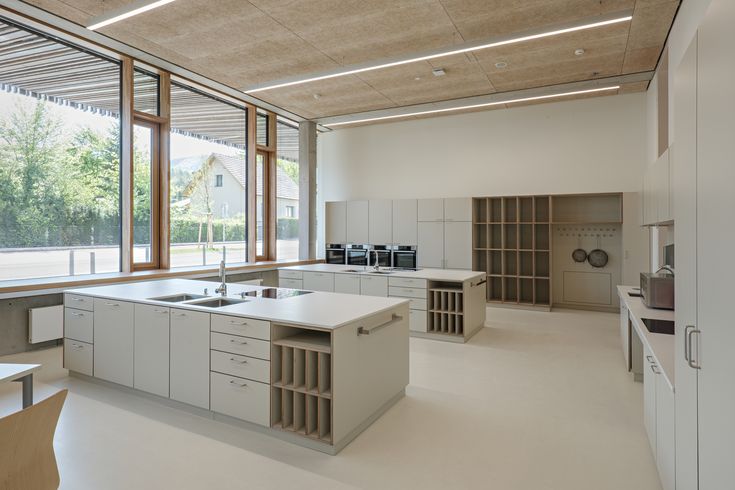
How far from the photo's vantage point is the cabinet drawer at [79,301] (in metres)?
3.80

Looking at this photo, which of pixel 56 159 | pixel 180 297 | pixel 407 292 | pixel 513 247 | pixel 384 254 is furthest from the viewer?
pixel 384 254

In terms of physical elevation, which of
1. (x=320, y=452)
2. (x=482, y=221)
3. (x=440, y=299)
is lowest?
(x=320, y=452)

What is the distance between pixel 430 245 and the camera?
8117 mm

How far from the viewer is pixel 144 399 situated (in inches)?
136

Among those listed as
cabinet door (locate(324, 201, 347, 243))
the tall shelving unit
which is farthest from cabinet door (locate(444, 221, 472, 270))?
cabinet door (locate(324, 201, 347, 243))

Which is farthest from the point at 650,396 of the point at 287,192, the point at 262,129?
the point at 262,129

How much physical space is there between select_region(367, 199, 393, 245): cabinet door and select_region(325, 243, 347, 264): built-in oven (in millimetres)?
749

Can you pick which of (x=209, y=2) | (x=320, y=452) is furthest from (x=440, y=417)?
(x=209, y=2)

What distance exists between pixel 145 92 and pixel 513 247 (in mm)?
6751

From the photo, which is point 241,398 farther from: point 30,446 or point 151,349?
point 30,446

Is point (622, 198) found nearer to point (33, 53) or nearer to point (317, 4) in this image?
point (317, 4)

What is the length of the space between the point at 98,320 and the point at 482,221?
→ 6461 millimetres

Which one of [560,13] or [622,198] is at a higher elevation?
[560,13]

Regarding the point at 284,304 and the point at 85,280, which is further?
the point at 85,280
